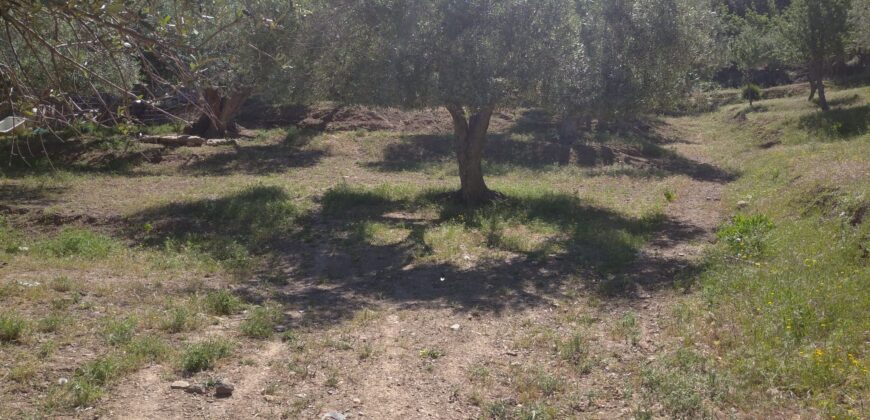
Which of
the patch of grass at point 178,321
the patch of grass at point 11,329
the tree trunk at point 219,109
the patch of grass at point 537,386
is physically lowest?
the patch of grass at point 537,386

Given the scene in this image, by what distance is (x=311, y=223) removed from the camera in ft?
43.3

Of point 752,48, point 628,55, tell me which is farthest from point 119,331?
point 752,48

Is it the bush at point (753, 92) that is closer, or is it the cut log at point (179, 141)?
the cut log at point (179, 141)

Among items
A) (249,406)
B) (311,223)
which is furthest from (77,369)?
(311,223)

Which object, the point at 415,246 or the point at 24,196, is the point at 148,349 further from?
the point at 24,196

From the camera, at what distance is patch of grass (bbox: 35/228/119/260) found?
33.9 feet

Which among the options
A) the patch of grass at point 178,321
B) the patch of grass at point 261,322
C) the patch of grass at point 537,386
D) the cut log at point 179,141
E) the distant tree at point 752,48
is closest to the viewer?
the patch of grass at point 537,386

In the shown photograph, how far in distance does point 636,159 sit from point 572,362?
54.7ft

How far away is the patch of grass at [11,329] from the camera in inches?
251

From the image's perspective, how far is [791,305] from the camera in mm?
6848

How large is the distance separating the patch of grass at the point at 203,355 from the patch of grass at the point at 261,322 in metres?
0.55

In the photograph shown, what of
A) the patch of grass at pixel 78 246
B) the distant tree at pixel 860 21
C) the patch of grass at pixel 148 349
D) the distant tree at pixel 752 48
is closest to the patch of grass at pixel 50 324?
the patch of grass at pixel 148 349

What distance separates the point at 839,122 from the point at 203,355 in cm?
2101

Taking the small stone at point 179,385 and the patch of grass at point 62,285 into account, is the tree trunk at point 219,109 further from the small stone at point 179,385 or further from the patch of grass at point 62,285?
the small stone at point 179,385
